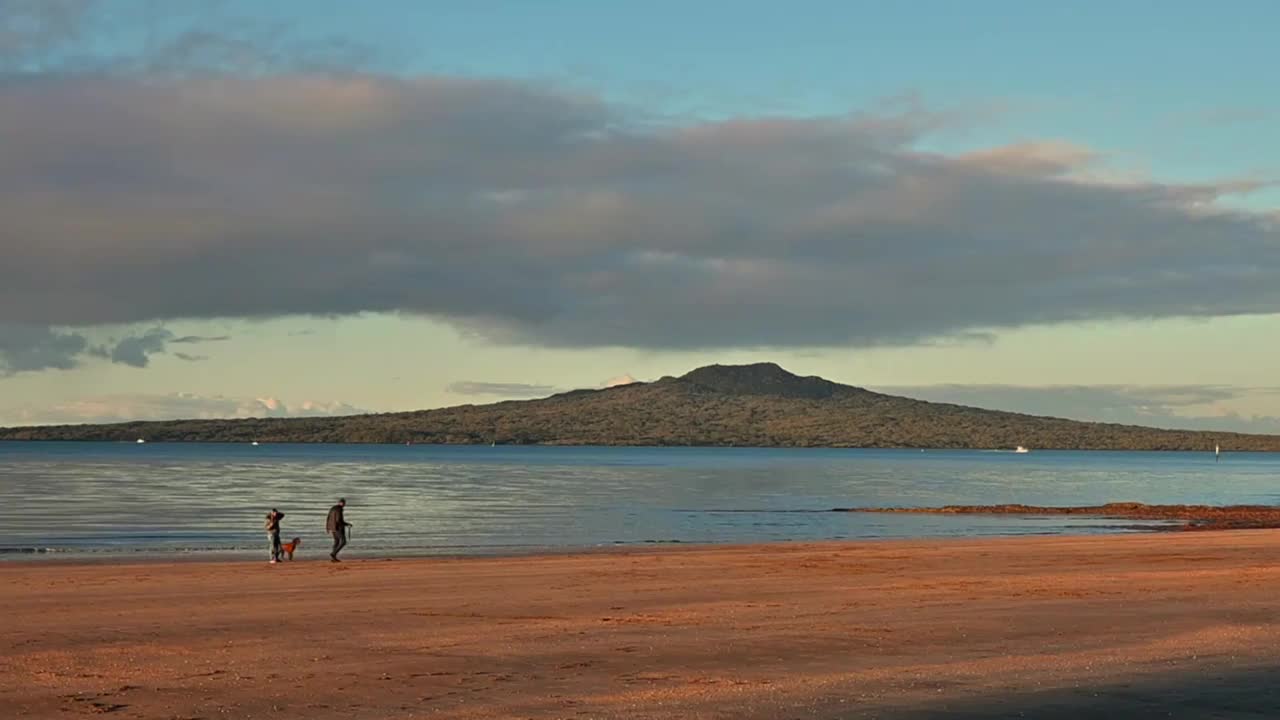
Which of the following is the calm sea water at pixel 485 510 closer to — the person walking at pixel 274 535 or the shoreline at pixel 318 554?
the shoreline at pixel 318 554

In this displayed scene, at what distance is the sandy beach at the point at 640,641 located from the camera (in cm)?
1524

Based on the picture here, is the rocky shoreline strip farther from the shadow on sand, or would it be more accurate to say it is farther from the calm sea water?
the shadow on sand

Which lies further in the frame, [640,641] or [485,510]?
[485,510]

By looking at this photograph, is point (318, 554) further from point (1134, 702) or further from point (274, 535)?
point (1134, 702)

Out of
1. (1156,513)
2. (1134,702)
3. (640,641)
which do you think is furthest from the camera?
(1156,513)

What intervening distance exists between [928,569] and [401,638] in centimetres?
1808

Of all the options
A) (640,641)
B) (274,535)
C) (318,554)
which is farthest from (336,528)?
(640,641)

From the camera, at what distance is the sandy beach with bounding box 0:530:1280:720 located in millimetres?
15242

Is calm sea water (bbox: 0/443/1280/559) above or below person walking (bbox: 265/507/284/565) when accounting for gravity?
below

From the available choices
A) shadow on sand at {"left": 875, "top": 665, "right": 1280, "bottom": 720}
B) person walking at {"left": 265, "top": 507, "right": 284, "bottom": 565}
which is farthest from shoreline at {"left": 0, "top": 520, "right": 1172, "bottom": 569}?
shadow on sand at {"left": 875, "top": 665, "right": 1280, "bottom": 720}

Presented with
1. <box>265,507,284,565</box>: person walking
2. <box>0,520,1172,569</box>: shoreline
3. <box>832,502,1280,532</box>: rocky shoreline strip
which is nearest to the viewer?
<box>265,507,284,565</box>: person walking

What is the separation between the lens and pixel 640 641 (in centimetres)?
2036

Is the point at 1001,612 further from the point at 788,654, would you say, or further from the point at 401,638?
the point at 401,638

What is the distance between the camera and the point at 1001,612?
24266 mm
